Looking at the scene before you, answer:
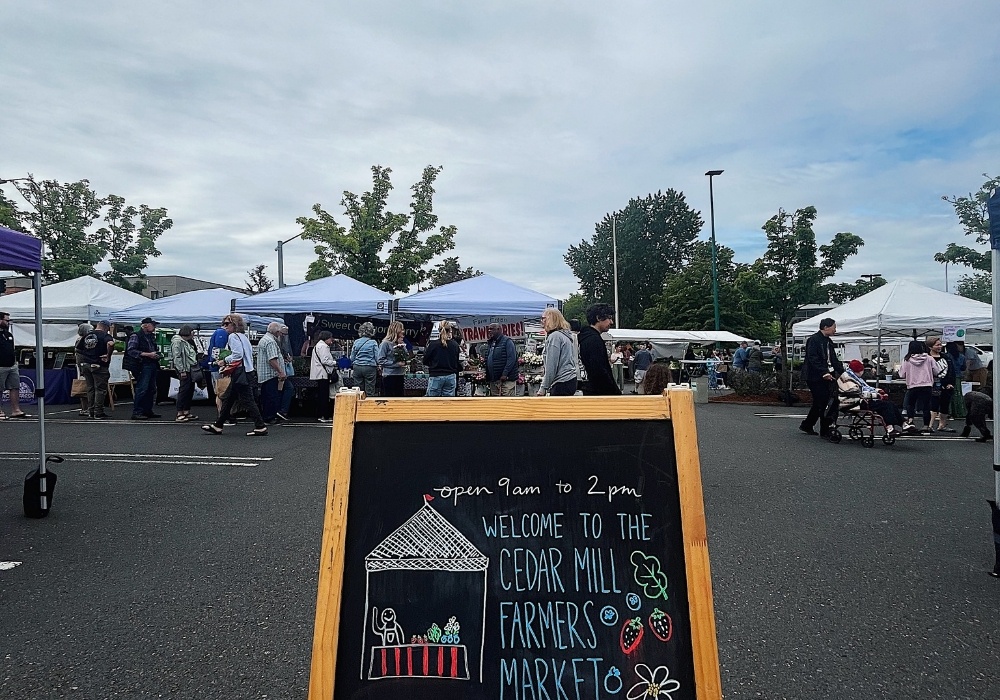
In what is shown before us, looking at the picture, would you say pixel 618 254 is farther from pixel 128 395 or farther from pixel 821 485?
pixel 821 485

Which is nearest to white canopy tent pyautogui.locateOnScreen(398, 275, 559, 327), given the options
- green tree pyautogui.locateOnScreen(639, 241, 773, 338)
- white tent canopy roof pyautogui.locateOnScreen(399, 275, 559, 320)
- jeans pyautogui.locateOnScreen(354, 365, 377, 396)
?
white tent canopy roof pyautogui.locateOnScreen(399, 275, 559, 320)

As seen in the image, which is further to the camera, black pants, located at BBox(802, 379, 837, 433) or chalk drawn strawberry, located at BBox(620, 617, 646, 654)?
black pants, located at BBox(802, 379, 837, 433)

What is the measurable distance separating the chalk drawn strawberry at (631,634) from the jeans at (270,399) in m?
10.7

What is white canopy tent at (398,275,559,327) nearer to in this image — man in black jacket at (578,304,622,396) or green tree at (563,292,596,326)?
man in black jacket at (578,304,622,396)

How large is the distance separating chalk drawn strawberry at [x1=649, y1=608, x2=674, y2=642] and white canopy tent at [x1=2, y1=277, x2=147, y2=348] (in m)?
17.6

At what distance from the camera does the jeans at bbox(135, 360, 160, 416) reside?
13.0m

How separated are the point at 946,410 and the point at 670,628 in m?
12.6

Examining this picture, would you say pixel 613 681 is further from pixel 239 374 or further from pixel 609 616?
pixel 239 374

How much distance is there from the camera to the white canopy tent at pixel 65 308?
17.3 meters

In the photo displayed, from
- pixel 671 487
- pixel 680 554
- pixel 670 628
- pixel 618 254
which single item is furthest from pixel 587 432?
pixel 618 254

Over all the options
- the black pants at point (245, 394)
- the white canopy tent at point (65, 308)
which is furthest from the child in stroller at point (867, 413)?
the white canopy tent at point (65, 308)

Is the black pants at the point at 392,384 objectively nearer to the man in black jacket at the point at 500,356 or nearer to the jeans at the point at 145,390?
the man in black jacket at the point at 500,356

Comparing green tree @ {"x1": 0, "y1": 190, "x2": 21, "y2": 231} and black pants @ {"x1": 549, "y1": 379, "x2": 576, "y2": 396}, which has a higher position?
green tree @ {"x1": 0, "y1": 190, "x2": 21, "y2": 231}

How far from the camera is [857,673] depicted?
3.23 metres
